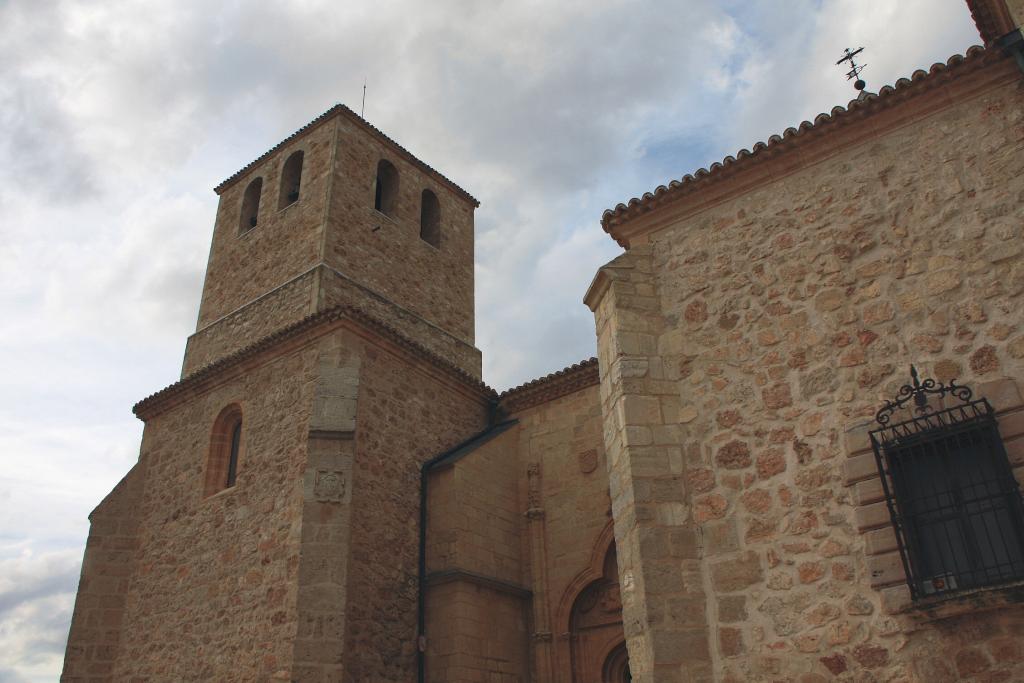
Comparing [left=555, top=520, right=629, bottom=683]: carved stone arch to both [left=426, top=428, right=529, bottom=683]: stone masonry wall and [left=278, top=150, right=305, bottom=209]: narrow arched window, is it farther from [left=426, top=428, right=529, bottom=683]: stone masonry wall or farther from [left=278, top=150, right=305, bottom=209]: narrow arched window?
[left=278, top=150, right=305, bottom=209]: narrow arched window

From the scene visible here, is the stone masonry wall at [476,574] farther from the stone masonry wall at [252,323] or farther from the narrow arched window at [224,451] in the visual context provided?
the stone masonry wall at [252,323]

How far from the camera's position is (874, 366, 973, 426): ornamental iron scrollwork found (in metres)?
5.81

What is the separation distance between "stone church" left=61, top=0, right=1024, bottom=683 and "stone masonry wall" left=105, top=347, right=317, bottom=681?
1.8 inches

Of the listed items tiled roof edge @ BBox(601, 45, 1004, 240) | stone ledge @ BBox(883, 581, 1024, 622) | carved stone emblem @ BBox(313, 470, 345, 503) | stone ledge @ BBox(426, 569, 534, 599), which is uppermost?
tiled roof edge @ BBox(601, 45, 1004, 240)

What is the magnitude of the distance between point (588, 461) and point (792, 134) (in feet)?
21.2

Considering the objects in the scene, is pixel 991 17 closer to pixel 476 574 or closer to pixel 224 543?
pixel 476 574

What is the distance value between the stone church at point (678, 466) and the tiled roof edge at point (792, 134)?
23 millimetres

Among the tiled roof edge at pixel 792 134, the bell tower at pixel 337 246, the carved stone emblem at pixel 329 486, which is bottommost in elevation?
the carved stone emblem at pixel 329 486

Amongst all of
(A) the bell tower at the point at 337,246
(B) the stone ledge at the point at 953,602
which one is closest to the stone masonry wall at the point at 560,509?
(A) the bell tower at the point at 337,246

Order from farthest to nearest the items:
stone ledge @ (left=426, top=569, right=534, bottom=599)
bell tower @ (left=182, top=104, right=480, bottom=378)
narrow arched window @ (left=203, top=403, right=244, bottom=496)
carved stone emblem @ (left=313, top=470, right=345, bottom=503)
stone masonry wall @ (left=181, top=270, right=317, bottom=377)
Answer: bell tower @ (left=182, top=104, right=480, bottom=378) < stone masonry wall @ (left=181, top=270, right=317, bottom=377) < narrow arched window @ (left=203, top=403, right=244, bottom=496) < stone ledge @ (left=426, top=569, right=534, bottom=599) < carved stone emblem @ (left=313, top=470, right=345, bottom=503)

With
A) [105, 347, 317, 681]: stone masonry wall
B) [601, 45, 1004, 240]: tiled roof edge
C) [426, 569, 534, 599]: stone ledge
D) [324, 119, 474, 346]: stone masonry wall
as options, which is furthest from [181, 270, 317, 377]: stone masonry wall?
[601, 45, 1004, 240]: tiled roof edge

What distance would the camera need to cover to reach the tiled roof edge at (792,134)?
22.0 ft

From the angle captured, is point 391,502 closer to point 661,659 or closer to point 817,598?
point 661,659

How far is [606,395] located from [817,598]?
7.87ft
